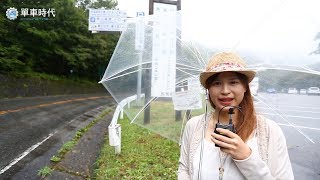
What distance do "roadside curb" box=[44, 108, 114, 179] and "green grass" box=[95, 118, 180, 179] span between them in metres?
0.17

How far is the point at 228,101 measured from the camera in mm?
1938

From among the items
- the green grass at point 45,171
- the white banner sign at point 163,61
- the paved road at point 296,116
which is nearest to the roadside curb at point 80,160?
the green grass at point 45,171

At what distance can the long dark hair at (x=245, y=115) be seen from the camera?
1.83 meters

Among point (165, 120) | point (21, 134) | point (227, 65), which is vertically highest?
point (227, 65)

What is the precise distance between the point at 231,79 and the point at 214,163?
0.51 meters

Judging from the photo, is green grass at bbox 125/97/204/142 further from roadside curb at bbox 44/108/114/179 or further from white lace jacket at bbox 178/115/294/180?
white lace jacket at bbox 178/115/294/180

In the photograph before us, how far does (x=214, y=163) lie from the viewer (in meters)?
1.81

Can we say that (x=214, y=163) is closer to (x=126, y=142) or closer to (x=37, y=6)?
(x=126, y=142)

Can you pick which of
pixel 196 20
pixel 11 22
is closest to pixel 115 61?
pixel 196 20

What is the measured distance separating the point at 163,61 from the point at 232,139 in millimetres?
2757

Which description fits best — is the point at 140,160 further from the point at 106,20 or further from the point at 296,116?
the point at 106,20

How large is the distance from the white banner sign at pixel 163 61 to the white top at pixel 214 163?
2.32 metres

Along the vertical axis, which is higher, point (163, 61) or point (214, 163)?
point (163, 61)

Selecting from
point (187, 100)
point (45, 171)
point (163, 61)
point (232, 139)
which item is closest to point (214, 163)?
point (232, 139)
